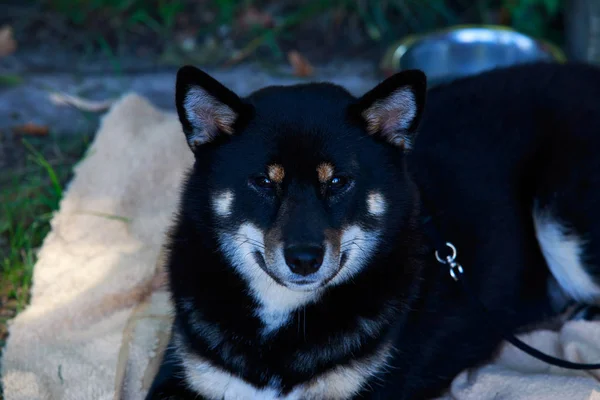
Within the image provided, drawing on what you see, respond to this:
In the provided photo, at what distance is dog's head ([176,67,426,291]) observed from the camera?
2.46 metres

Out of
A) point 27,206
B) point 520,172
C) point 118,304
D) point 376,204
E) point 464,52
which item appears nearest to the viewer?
point 376,204

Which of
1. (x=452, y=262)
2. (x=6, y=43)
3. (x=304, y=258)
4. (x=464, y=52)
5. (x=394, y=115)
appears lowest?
(x=6, y=43)

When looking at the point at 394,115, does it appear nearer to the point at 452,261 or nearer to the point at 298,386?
the point at 452,261

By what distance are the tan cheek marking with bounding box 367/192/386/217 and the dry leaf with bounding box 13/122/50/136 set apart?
2.75 metres

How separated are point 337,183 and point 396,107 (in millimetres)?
327

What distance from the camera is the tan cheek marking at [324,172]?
2.49 meters

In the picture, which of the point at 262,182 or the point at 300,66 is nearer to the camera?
the point at 262,182

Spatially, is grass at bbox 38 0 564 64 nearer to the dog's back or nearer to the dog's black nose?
the dog's back

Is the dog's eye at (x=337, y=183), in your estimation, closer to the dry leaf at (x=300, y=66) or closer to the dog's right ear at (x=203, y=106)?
the dog's right ear at (x=203, y=106)

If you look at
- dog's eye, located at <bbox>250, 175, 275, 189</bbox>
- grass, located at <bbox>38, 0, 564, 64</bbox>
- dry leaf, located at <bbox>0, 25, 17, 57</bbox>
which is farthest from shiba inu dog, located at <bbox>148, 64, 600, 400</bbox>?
dry leaf, located at <bbox>0, 25, 17, 57</bbox>

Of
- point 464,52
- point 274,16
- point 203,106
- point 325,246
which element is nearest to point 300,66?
point 274,16

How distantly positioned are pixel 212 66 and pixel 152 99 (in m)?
0.61

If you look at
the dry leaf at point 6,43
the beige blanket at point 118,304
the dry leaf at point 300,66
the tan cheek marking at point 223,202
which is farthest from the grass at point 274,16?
the tan cheek marking at point 223,202

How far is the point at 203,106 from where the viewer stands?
100 inches
